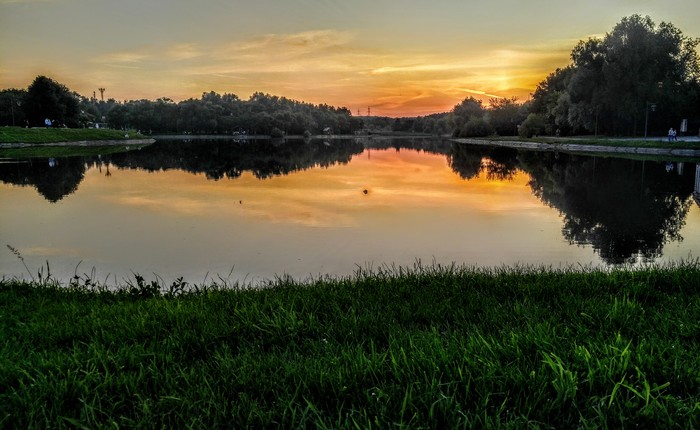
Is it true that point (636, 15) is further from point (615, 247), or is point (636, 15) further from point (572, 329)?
point (572, 329)

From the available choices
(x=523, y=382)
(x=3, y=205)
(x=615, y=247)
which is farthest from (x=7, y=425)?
(x=3, y=205)

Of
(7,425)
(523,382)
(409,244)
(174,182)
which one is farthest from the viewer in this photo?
(174,182)

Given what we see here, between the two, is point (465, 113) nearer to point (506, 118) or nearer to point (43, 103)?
point (506, 118)

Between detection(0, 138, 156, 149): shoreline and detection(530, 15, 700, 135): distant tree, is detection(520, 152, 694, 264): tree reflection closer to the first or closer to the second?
detection(530, 15, 700, 135): distant tree

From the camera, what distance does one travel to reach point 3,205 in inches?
740

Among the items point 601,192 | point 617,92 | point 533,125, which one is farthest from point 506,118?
point 601,192

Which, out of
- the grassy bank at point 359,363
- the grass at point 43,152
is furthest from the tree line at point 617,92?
the grassy bank at point 359,363

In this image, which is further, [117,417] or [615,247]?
→ [615,247]

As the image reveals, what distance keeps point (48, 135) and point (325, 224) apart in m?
68.5

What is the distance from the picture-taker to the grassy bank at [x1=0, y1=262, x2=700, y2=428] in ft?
10.1

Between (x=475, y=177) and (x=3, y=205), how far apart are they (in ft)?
→ 84.2

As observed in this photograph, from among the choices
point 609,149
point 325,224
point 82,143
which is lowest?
point 325,224

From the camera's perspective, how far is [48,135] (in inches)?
2719

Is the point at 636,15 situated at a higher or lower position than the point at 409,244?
higher
